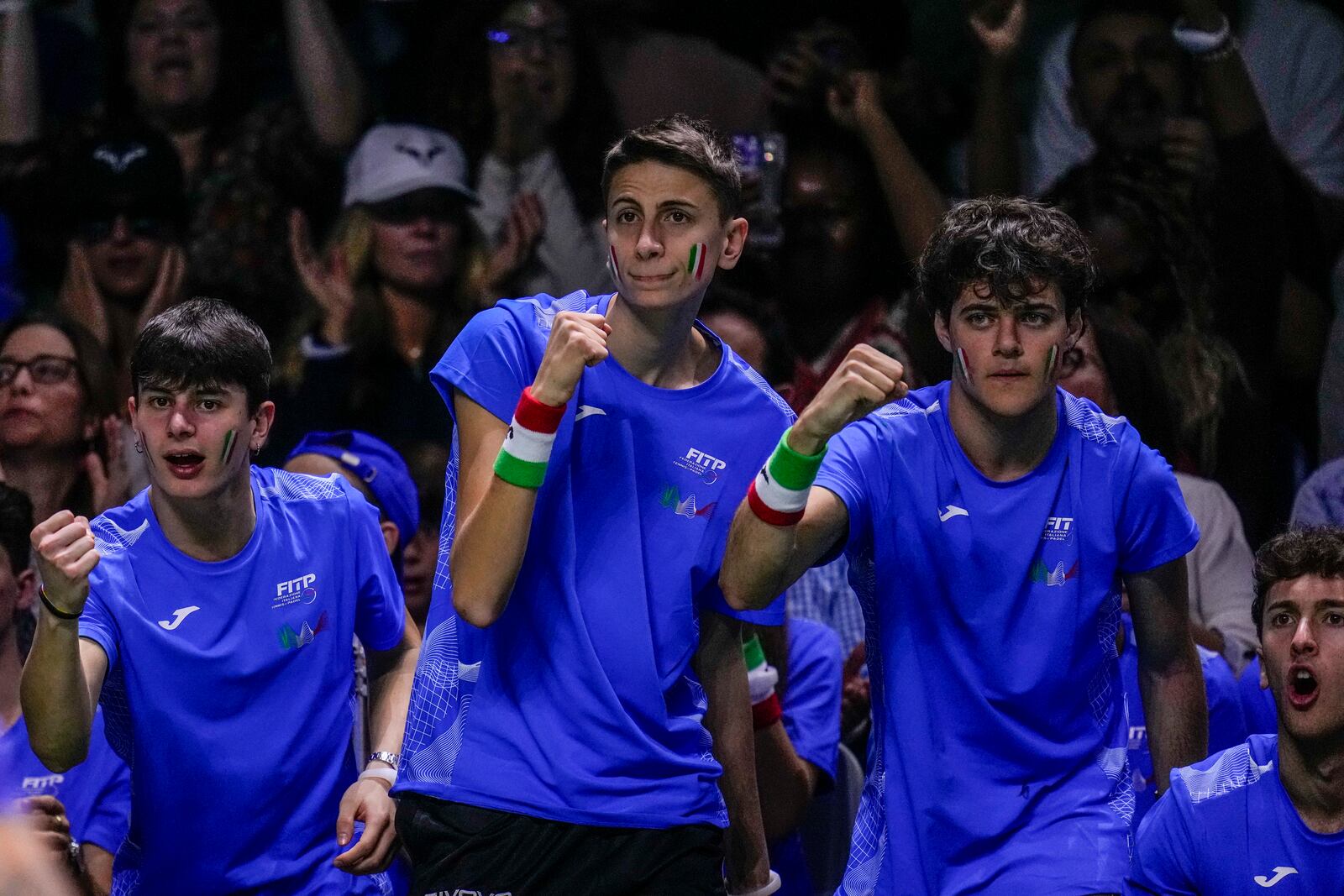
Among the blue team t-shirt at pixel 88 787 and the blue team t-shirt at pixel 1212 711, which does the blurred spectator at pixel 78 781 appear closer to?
the blue team t-shirt at pixel 88 787

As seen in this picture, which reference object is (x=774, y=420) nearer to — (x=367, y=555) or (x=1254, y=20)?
(x=367, y=555)

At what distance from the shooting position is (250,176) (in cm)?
698

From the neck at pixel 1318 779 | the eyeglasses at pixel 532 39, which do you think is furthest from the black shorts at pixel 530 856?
the eyeglasses at pixel 532 39

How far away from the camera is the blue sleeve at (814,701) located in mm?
4930

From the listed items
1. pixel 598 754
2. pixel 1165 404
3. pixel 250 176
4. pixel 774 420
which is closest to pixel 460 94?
pixel 250 176

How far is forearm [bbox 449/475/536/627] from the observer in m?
3.35

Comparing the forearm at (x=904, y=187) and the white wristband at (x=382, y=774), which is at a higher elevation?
the forearm at (x=904, y=187)

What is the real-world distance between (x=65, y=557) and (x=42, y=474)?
8.72 feet

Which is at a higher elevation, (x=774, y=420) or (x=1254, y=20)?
(x=1254, y=20)

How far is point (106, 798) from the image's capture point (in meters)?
4.59

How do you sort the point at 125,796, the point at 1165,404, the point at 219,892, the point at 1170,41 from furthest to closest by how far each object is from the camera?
the point at 1170,41 < the point at 1165,404 < the point at 125,796 < the point at 219,892

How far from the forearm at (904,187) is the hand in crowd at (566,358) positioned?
10.1ft

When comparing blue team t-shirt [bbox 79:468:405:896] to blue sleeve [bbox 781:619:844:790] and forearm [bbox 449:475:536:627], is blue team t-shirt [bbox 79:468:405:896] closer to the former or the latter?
forearm [bbox 449:475:536:627]

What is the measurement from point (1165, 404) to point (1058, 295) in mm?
1862
